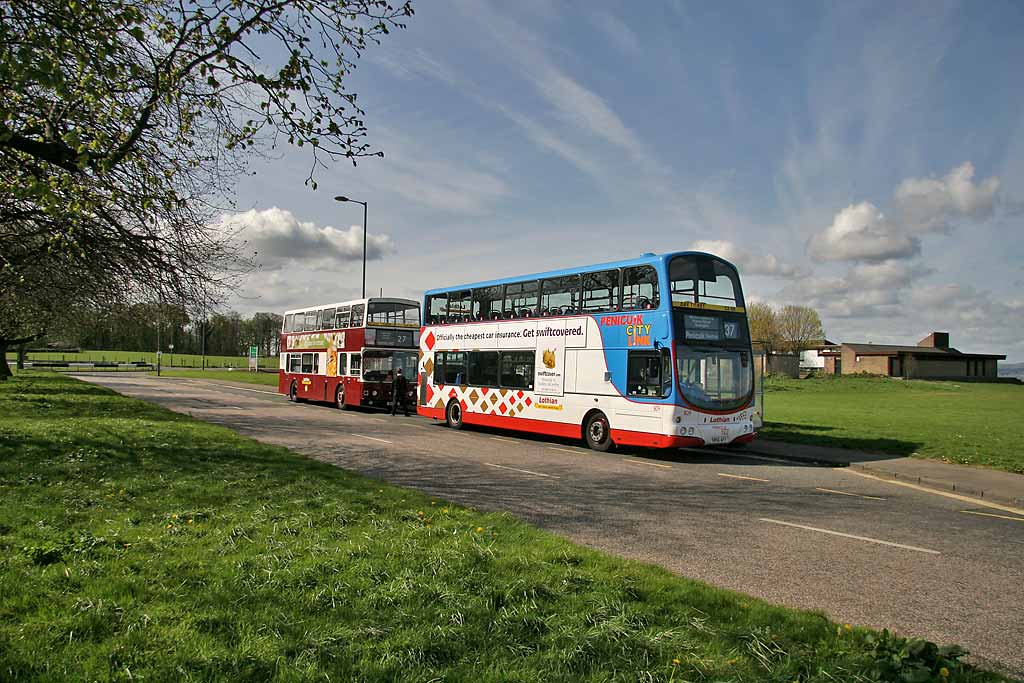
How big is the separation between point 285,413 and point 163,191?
15.5 meters

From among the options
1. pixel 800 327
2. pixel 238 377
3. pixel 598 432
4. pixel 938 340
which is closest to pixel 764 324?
pixel 800 327

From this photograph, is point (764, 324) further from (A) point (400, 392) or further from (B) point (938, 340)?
(A) point (400, 392)

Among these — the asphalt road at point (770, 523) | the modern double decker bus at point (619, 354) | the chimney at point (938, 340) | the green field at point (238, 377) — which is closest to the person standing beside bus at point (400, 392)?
the modern double decker bus at point (619, 354)

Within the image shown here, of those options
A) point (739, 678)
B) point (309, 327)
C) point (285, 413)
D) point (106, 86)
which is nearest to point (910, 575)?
point (739, 678)

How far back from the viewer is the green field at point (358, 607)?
3639 millimetres

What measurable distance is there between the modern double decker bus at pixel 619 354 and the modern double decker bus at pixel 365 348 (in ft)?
24.9

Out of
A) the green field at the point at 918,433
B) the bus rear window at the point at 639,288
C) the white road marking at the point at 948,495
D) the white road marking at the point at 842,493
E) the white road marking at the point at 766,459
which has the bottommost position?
the white road marking at the point at 766,459

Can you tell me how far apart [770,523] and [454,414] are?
13.9m

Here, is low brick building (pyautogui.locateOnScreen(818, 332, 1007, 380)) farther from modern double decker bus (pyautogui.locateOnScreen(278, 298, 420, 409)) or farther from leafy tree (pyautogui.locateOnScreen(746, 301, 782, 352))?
modern double decker bus (pyautogui.locateOnScreen(278, 298, 420, 409))

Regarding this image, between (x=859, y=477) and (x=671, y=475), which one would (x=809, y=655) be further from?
(x=859, y=477)

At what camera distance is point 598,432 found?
16.7 metres

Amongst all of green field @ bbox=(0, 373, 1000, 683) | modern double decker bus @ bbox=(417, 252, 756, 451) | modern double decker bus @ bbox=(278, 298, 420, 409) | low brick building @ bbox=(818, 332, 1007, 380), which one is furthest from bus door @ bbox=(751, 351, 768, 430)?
low brick building @ bbox=(818, 332, 1007, 380)

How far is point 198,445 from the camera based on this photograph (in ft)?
41.7

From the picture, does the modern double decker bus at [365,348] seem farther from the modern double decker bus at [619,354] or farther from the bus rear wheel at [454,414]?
the modern double decker bus at [619,354]
